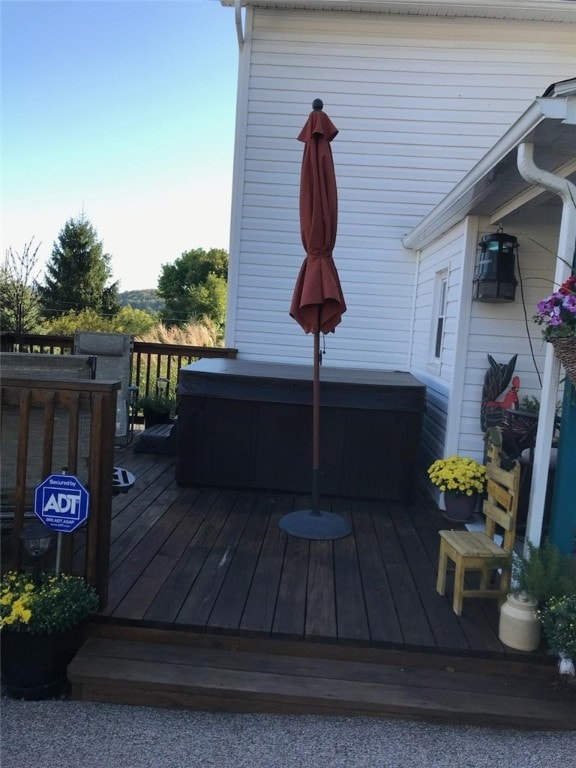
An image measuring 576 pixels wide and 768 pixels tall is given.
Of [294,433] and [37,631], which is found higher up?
[294,433]

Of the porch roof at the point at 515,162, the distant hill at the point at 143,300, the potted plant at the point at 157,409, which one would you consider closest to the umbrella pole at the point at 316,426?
the porch roof at the point at 515,162

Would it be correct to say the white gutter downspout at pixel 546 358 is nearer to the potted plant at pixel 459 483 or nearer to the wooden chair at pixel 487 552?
the wooden chair at pixel 487 552

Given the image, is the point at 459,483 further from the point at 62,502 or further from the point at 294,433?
the point at 62,502

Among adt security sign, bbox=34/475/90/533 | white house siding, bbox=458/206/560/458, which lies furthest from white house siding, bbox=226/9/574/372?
adt security sign, bbox=34/475/90/533

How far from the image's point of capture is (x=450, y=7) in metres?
5.41

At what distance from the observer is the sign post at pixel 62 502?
7.14ft

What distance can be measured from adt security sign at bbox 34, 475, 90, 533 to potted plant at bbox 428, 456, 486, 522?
2217mm

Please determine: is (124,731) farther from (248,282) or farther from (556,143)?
(248,282)

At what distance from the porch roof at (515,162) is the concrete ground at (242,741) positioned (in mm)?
2308

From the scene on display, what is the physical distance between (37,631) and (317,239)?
2.32 m

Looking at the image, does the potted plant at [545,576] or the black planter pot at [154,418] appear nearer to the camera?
the potted plant at [545,576]

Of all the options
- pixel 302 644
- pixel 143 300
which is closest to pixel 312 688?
pixel 302 644

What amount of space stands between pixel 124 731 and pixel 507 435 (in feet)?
8.53

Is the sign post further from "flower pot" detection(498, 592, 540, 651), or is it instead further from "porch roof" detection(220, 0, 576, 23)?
"porch roof" detection(220, 0, 576, 23)
